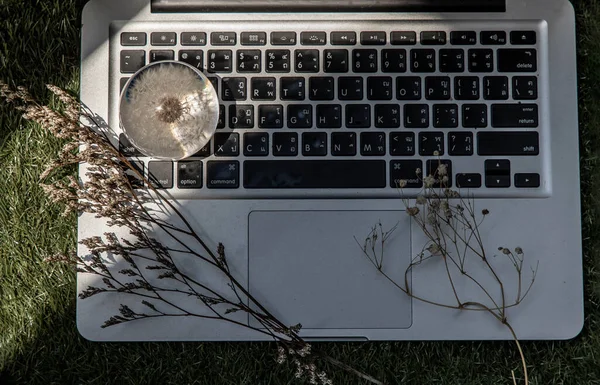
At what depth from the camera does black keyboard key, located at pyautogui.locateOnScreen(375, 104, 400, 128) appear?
2.44ft

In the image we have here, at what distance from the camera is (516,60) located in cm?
75

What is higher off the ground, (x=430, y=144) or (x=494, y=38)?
(x=494, y=38)

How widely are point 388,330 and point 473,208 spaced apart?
219 mm

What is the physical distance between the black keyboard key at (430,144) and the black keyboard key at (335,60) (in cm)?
15

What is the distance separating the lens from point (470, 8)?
76 cm

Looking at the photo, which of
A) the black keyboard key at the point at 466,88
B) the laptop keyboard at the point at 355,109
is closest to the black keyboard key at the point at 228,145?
the laptop keyboard at the point at 355,109

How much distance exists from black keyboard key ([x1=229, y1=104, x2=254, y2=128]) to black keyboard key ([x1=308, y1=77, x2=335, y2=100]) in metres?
0.10

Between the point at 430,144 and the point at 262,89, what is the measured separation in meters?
0.26

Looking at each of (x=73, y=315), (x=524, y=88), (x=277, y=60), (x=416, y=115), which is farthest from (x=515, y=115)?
(x=73, y=315)

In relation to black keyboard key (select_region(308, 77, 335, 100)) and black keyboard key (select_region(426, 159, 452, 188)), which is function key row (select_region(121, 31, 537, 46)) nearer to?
black keyboard key (select_region(308, 77, 335, 100))

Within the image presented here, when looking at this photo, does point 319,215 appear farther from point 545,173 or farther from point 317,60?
point 545,173

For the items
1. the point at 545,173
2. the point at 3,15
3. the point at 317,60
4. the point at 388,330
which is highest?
the point at 3,15

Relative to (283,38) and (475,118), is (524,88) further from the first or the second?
(283,38)

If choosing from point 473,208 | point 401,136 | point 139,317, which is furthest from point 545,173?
point 139,317
